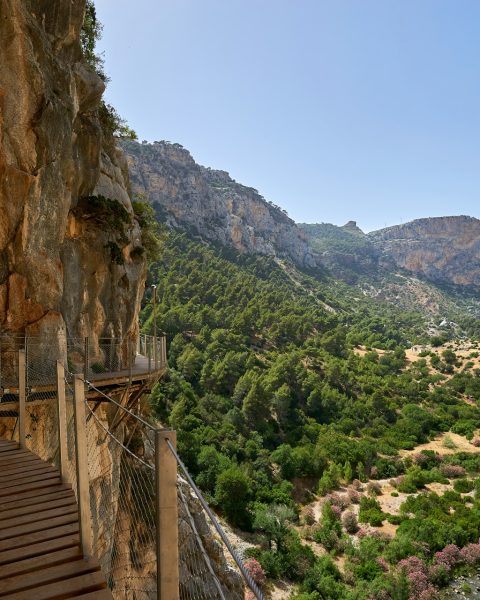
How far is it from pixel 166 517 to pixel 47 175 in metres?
11.8

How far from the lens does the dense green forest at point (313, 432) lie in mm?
27438

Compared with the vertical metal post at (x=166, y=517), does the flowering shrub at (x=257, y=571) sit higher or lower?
lower

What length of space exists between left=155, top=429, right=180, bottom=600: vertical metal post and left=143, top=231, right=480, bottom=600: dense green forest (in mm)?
23356

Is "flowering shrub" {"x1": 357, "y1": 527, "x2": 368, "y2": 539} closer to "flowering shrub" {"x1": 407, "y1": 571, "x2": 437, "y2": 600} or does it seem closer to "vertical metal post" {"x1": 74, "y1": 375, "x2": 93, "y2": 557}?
→ "flowering shrub" {"x1": 407, "y1": 571, "x2": 437, "y2": 600}

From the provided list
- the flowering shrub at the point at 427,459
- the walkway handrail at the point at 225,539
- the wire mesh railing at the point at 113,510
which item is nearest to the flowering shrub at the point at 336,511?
the flowering shrub at the point at 427,459

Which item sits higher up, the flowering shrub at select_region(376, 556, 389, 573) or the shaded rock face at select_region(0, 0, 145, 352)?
the shaded rock face at select_region(0, 0, 145, 352)

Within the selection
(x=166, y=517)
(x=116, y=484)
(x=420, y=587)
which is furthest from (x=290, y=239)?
(x=166, y=517)

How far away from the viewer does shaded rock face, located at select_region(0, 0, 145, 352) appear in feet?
32.2

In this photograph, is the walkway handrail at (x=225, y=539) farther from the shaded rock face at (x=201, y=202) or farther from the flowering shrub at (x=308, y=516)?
the shaded rock face at (x=201, y=202)

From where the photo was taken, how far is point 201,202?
121 meters

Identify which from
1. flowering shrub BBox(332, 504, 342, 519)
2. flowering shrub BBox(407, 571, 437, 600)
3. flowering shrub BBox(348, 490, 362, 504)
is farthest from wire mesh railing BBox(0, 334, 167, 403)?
flowering shrub BBox(348, 490, 362, 504)

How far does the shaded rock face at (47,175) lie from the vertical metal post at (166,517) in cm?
1004

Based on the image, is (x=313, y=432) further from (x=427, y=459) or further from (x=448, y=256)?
(x=448, y=256)

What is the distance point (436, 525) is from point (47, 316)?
3406 centimetres
